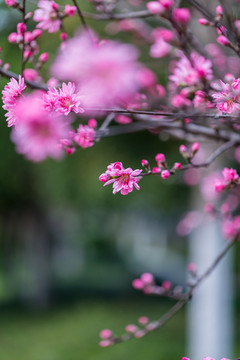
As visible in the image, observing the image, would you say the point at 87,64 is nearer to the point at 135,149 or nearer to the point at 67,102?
the point at 67,102

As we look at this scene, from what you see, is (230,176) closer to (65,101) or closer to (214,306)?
(65,101)

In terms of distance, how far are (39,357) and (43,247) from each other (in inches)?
153

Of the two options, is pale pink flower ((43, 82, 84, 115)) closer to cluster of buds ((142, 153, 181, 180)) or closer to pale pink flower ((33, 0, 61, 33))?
cluster of buds ((142, 153, 181, 180))

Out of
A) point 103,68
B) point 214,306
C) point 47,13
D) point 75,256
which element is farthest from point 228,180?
point 75,256

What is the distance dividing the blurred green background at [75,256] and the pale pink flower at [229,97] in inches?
26.3

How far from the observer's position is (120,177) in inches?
44.8

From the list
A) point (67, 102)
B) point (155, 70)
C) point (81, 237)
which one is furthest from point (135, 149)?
point (81, 237)

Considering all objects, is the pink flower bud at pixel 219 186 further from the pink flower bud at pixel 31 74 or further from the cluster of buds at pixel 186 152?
the pink flower bud at pixel 31 74

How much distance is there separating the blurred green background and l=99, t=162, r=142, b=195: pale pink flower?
0.49 meters

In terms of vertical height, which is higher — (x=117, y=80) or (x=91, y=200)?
(x=91, y=200)

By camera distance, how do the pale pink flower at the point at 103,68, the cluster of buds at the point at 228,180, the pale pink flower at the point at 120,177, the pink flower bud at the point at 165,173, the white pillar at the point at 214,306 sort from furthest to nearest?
1. the white pillar at the point at 214,306
2. the cluster of buds at the point at 228,180
3. the pink flower bud at the point at 165,173
4. the pale pink flower at the point at 120,177
5. the pale pink flower at the point at 103,68

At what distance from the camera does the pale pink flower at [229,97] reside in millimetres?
1027

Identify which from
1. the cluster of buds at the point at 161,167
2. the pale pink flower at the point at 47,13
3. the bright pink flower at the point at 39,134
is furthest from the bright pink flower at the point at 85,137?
the bright pink flower at the point at 39,134

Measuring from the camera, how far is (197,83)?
1181 millimetres
